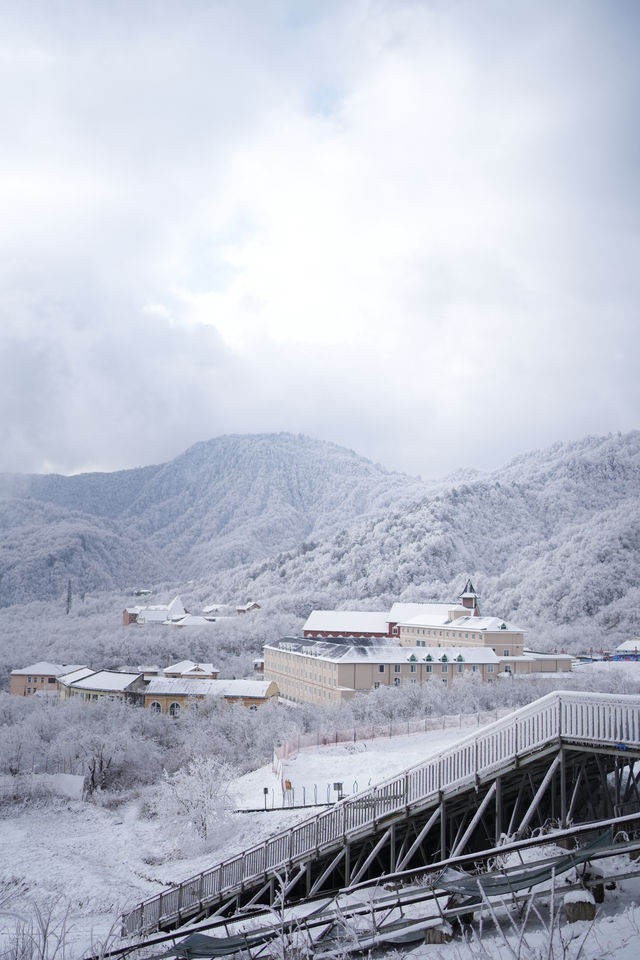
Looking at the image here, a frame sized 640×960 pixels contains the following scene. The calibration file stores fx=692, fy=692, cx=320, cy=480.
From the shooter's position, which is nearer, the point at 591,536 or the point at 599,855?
the point at 599,855

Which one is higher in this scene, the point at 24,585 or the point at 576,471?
the point at 576,471

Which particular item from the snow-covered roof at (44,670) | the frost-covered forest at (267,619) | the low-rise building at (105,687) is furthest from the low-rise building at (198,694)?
the snow-covered roof at (44,670)

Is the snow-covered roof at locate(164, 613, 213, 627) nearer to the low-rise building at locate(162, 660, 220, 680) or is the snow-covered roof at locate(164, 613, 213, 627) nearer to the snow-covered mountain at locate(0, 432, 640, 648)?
the snow-covered mountain at locate(0, 432, 640, 648)

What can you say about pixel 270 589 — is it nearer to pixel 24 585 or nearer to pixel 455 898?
pixel 24 585

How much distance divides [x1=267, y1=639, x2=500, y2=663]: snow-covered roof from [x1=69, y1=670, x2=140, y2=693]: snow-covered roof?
1689 cm

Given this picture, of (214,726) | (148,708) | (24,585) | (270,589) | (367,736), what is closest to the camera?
(367,736)

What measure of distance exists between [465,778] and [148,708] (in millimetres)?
47107

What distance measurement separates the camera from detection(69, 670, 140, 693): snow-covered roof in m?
61.0

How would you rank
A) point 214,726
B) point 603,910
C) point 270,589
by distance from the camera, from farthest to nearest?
point 270,589, point 214,726, point 603,910

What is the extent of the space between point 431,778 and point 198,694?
154 feet

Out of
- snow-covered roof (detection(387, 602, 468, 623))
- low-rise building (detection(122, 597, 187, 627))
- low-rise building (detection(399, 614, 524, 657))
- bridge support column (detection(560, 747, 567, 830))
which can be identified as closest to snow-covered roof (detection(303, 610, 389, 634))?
snow-covered roof (detection(387, 602, 468, 623))

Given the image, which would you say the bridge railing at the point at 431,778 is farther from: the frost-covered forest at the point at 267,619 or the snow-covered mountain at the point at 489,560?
the snow-covered mountain at the point at 489,560

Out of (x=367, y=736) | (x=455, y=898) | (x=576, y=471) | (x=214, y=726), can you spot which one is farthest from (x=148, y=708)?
(x=576, y=471)

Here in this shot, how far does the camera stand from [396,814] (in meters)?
14.6
